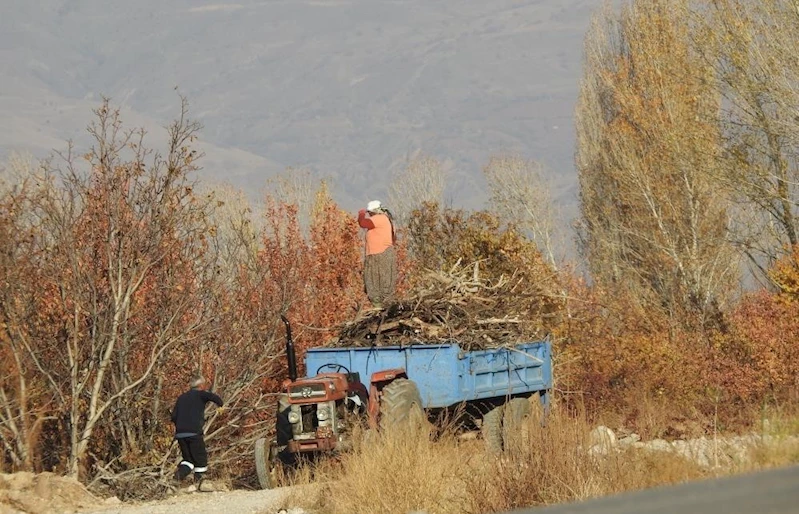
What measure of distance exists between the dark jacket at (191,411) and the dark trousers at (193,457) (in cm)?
12

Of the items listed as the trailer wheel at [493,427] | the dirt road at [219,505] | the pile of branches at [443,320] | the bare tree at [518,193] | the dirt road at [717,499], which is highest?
the bare tree at [518,193]

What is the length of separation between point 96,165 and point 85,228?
0.84 m

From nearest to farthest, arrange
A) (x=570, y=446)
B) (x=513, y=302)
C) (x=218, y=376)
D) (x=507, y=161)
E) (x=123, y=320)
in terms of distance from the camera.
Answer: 1. (x=570, y=446)
2. (x=123, y=320)
3. (x=513, y=302)
4. (x=218, y=376)
5. (x=507, y=161)

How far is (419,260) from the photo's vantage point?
37.2 m

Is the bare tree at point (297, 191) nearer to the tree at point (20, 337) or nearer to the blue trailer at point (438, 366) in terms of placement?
the tree at point (20, 337)

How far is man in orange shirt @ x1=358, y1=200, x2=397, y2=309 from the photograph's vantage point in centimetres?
1733

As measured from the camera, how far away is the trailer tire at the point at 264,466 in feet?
49.9

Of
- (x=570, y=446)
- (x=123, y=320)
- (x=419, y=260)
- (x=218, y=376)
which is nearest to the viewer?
(x=570, y=446)

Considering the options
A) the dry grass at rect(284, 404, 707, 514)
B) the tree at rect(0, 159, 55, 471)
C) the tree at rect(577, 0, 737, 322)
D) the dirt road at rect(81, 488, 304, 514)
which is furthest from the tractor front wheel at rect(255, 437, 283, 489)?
the tree at rect(577, 0, 737, 322)

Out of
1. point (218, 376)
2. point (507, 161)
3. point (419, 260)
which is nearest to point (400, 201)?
point (507, 161)

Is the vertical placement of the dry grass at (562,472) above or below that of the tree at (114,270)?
below

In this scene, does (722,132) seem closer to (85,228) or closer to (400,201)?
(85,228)

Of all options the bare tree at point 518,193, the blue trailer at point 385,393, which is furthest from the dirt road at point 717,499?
the bare tree at point 518,193

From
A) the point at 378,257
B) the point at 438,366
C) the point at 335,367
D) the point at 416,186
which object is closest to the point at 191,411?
the point at 335,367
